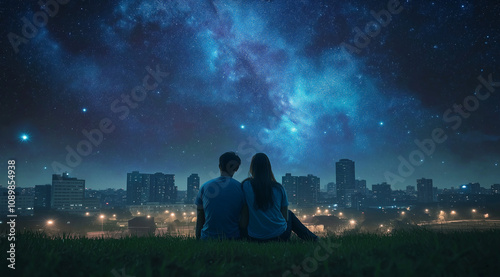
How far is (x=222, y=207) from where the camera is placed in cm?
630

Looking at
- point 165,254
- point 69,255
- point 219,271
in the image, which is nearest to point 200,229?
point 165,254

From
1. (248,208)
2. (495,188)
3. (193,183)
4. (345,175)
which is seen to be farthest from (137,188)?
(495,188)

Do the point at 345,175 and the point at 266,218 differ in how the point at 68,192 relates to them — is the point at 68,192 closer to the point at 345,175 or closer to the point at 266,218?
the point at 266,218

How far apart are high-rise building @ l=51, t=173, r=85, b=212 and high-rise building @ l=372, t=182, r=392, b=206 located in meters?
144

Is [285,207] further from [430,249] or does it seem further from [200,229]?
[430,249]

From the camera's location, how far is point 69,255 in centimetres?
395

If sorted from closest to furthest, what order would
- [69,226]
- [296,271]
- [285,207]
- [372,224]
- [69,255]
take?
[296,271] → [69,255] → [285,207] → [69,226] → [372,224]

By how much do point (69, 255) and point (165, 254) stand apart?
1.32 meters

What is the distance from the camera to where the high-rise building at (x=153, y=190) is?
516ft

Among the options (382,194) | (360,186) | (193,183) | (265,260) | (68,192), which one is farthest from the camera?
(360,186)

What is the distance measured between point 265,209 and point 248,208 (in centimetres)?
44

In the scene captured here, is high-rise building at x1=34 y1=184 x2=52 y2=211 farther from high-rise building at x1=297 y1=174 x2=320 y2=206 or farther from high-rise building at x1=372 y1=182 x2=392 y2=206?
high-rise building at x1=372 y1=182 x2=392 y2=206

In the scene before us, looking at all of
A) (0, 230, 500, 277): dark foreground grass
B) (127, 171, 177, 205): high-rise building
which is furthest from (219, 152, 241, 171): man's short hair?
(127, 171, 177, 205): high-rise building

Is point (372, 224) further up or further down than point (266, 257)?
further down
